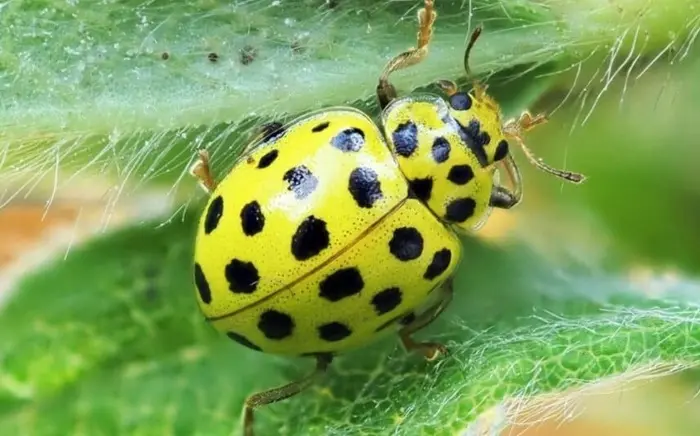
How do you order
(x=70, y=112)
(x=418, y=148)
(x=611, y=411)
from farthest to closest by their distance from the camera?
(x=611, y=411)
(x=418, y=148)
(x=70, y=112)

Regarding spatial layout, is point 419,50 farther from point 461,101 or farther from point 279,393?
point 279,393

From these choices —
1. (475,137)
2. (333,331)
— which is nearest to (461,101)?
(475,137)

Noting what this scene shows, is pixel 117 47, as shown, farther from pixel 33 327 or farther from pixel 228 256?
pixel 33 327

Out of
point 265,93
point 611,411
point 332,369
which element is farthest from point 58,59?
point 611,411

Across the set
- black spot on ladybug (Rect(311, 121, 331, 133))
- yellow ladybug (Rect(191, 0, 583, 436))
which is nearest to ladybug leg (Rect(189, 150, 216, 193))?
yellow ladybug (Rect(191, 0, 583, 436))

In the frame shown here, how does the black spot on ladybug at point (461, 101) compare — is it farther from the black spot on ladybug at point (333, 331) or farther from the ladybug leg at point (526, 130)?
the black spot on ladybug at point (333, 331)

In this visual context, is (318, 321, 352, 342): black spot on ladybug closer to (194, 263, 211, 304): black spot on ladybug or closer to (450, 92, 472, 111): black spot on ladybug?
(194, 263, 211, 304): black spot on ladybug
